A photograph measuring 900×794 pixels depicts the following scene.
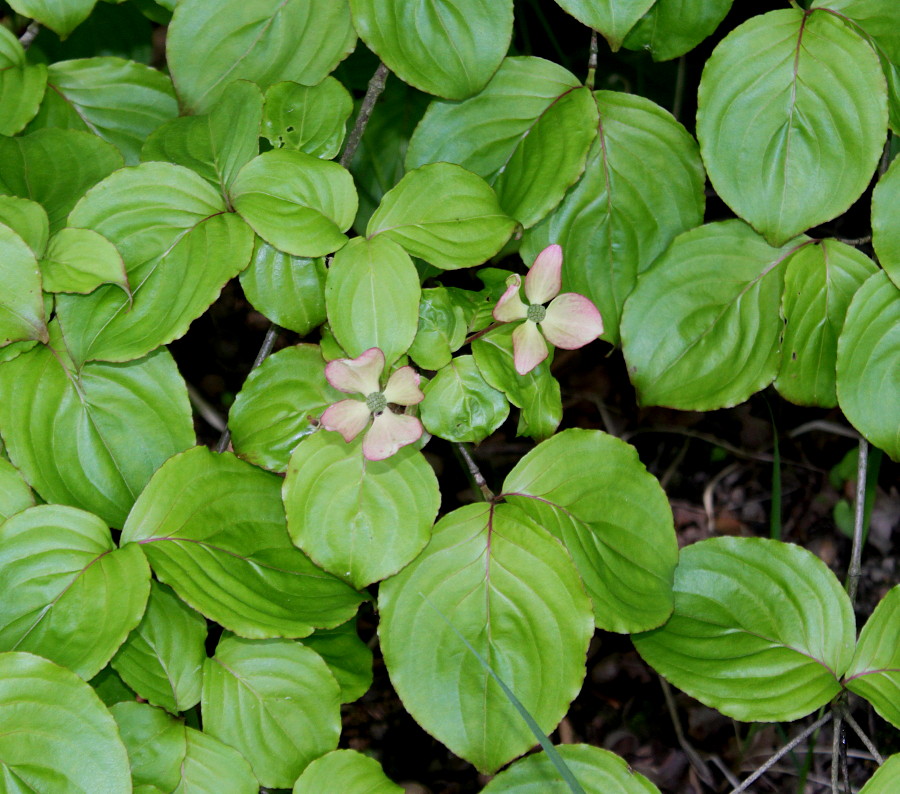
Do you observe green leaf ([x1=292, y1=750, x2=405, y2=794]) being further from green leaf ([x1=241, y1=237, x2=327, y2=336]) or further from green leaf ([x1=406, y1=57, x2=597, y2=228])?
green leaf ([x1=406, y1=57, x2=597, y2=228])

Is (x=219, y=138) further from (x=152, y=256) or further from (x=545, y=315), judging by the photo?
(x=545, y=315)

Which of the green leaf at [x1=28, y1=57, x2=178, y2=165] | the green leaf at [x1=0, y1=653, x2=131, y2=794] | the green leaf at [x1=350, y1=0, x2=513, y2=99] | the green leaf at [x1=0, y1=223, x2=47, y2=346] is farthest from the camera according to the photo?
the green leaf at [x1=28, y1=57, x2=178, y2=165]

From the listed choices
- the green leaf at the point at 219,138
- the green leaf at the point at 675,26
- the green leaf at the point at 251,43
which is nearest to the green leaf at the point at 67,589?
the green leaf at the point at 219,138

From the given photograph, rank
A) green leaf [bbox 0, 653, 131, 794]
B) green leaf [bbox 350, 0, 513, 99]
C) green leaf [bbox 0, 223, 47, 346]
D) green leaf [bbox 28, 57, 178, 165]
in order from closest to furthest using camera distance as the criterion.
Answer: green leaf [bbox 0, 653, 131, 794]
green leaf [bbox 0, 223, 47, 346]
green leaf [bbox 350, 0, 513, 99]
green leaf [bbox 28, 57, 178, 165]

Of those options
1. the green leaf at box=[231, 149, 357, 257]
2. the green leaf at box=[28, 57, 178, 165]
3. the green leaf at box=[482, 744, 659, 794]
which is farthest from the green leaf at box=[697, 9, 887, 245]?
the green leaf at box=[28, 57, 178, 165]

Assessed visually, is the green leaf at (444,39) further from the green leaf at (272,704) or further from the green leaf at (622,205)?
the green leaf at (272,704)

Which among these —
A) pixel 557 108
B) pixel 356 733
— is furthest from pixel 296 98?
pixel 356 733

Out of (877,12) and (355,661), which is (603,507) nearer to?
(355,661)
